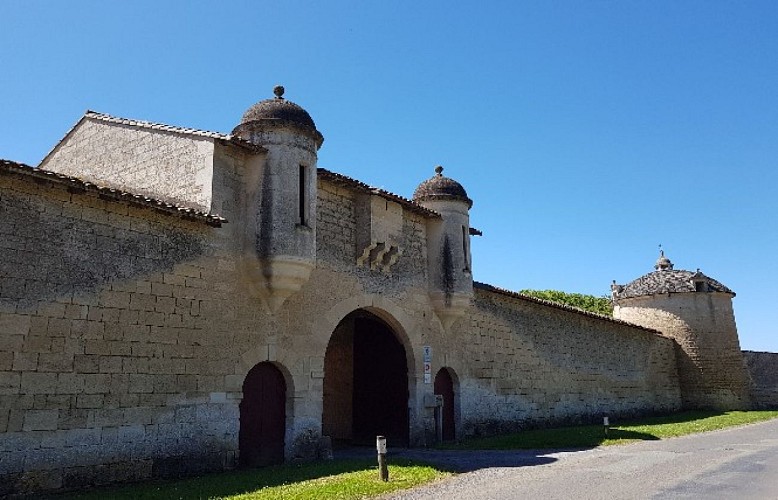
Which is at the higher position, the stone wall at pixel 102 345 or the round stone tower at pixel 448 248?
the round stone tower at pixel 448 248

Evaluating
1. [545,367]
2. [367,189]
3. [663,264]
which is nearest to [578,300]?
[663,264]

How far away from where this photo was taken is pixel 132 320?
846 cm

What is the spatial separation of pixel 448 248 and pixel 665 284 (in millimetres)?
19708

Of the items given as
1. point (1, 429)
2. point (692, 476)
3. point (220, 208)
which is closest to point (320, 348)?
point (220, 208)

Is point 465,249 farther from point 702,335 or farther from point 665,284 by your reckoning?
point 702,335

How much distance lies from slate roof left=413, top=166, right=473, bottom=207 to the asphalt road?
6.53 m

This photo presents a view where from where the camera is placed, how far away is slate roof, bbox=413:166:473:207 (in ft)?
50.2

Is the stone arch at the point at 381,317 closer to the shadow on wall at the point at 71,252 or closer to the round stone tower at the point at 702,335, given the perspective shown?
the shadow on wall at the point at 71,252

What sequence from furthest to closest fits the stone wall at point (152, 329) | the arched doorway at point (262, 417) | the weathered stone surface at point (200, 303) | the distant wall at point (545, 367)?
the distant wall at point (545, 367)
the arched doorway at point (262, 417)
the weathered stone surface at point (200, 303)
the stone wall at point (152, 329)

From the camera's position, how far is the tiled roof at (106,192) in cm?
739

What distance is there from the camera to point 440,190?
604 inches

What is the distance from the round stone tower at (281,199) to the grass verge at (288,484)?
→ 9.84ft

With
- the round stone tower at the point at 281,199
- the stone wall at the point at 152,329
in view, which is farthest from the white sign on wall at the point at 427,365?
the round stone tower at the point at 281,199

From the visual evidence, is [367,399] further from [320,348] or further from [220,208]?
[220,208]
